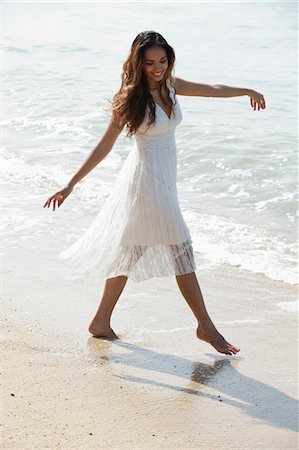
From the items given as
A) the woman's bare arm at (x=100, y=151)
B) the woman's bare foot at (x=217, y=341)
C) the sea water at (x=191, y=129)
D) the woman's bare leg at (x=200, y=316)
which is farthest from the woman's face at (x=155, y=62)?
the woman's bare foot at (x=217, y=341)

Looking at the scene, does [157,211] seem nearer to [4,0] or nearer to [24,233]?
[24,233]

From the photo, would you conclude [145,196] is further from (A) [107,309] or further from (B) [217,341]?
(B) [217,341]

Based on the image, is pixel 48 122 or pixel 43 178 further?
pixel 48 122

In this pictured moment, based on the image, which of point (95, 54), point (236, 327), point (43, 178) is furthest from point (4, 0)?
point (236, 327)

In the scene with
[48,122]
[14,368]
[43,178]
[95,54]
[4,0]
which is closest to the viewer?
[14,368]

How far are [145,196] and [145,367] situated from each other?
0.88 metres

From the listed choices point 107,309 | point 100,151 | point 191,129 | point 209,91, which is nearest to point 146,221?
point 100,151

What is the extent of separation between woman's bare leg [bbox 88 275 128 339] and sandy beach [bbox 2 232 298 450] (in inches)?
2.1

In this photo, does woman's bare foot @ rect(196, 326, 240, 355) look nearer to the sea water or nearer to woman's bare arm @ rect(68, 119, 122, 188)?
woman's bare arm @ rect(68, 119, 122, 188)

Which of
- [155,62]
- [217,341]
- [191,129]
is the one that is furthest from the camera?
[191,129]

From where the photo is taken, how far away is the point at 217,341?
Result: 16.4 ft

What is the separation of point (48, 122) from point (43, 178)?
291 centimetres

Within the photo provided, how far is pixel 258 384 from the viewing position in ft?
15.4

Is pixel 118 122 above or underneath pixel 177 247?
above
